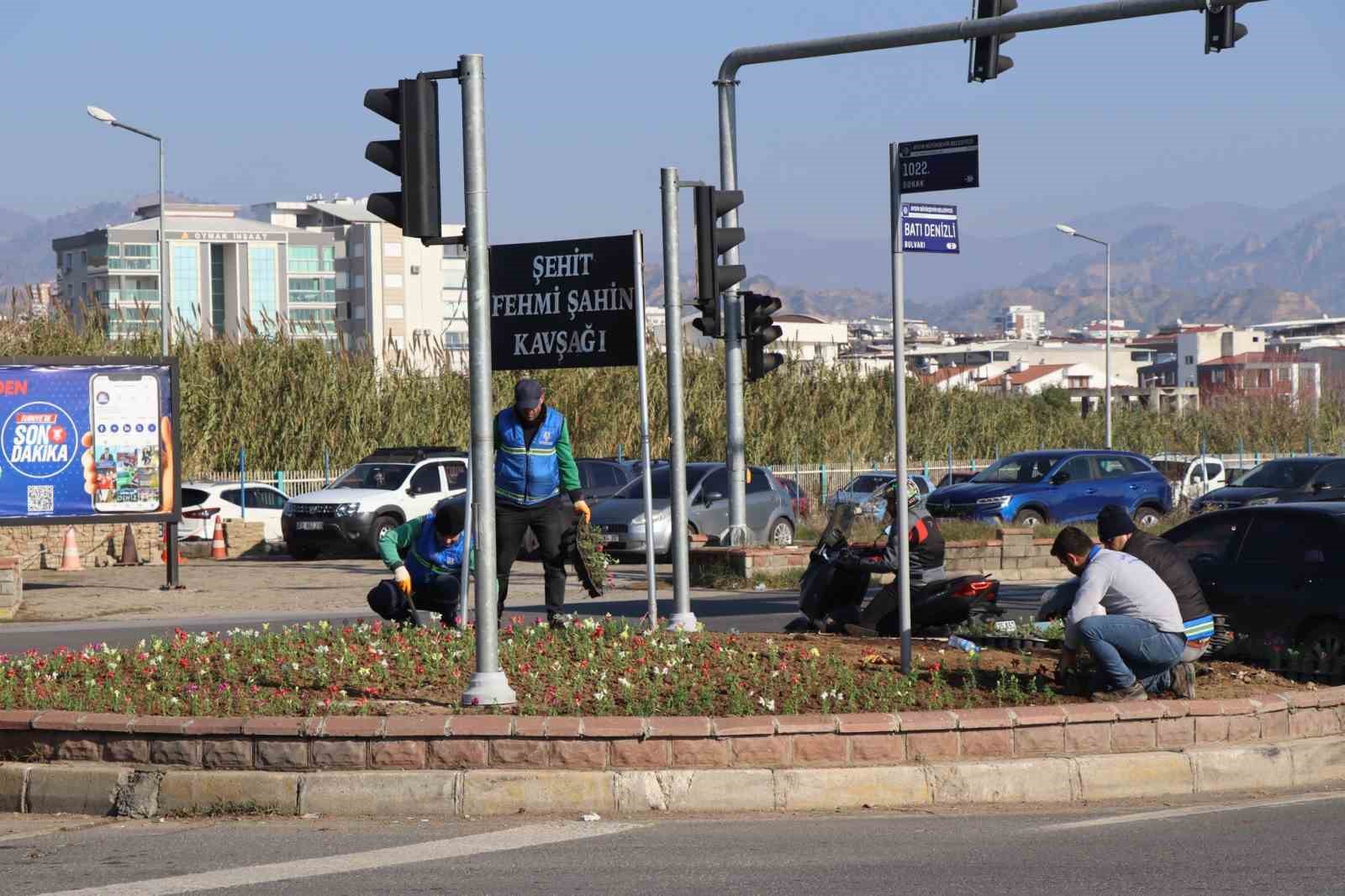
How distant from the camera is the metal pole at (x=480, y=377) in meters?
9.33

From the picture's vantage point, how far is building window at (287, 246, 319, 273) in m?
127

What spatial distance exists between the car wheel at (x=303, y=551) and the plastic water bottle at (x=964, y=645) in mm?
18290

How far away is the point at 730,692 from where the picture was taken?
382 inches

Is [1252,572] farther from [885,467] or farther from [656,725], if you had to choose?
[885,467]

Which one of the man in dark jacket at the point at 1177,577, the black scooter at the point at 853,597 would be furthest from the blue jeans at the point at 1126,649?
the black scooter at the point at 853,597

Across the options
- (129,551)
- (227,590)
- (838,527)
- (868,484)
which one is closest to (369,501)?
(129,551)

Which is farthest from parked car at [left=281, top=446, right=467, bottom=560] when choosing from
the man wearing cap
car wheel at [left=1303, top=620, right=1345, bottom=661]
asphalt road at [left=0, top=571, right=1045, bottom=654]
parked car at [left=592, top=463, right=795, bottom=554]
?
car wheel at [left=1303, top=620, right=1345, bottom=661]

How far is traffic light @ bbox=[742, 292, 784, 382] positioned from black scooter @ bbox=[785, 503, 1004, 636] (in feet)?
16.3

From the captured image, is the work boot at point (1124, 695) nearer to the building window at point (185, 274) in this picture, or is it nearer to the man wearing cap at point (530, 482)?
the man wearing cap at point (530, 482)

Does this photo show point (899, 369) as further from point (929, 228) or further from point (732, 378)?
point (732, 378)

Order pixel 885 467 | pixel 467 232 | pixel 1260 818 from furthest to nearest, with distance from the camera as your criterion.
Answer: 1. pixel 885 467
2. pixel 467 232
3. pixel 1260 818

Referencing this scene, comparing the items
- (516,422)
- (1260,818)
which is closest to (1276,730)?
(1260,818)

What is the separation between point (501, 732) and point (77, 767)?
2111mm

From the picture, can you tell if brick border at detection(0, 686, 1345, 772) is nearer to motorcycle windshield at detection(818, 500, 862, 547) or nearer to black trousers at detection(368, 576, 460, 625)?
black trousers at detection(368, 576, 460, 625)
